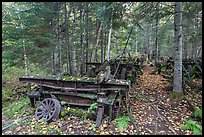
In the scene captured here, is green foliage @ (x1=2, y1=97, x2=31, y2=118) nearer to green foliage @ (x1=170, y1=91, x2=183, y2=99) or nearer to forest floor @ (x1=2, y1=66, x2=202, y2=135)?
forest floor @ (x1=2, y1=66, x2=202, y2=135)

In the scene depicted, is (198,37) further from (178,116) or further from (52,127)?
(52,127)

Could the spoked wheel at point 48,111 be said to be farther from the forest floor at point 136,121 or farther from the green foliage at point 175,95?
the green foliage at point 175,95

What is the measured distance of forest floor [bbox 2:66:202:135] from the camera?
15.9ft

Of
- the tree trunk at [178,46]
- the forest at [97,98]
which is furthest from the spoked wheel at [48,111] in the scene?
the tree trunk at [178,46]

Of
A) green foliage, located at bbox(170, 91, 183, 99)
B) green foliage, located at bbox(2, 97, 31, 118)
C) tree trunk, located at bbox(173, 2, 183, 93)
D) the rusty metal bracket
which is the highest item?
tree trunk, located at bbox(173, 2, 183, 93)

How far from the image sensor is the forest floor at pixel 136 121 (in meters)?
4.84

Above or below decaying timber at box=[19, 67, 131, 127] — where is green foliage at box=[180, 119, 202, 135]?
below

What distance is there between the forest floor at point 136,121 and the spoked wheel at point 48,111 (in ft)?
0.69

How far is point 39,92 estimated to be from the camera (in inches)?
276

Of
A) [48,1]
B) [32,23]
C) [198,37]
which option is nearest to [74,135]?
[32,23]

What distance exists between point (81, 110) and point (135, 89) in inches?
151

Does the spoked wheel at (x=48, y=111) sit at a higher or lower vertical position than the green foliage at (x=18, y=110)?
higher

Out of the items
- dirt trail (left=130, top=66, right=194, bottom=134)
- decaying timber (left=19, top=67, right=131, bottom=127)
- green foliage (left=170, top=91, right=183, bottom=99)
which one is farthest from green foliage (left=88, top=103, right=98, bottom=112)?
green foliage (left=170, top=91, right=183, bottom=99)

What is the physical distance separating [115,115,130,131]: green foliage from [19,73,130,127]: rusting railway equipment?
0.77ft
